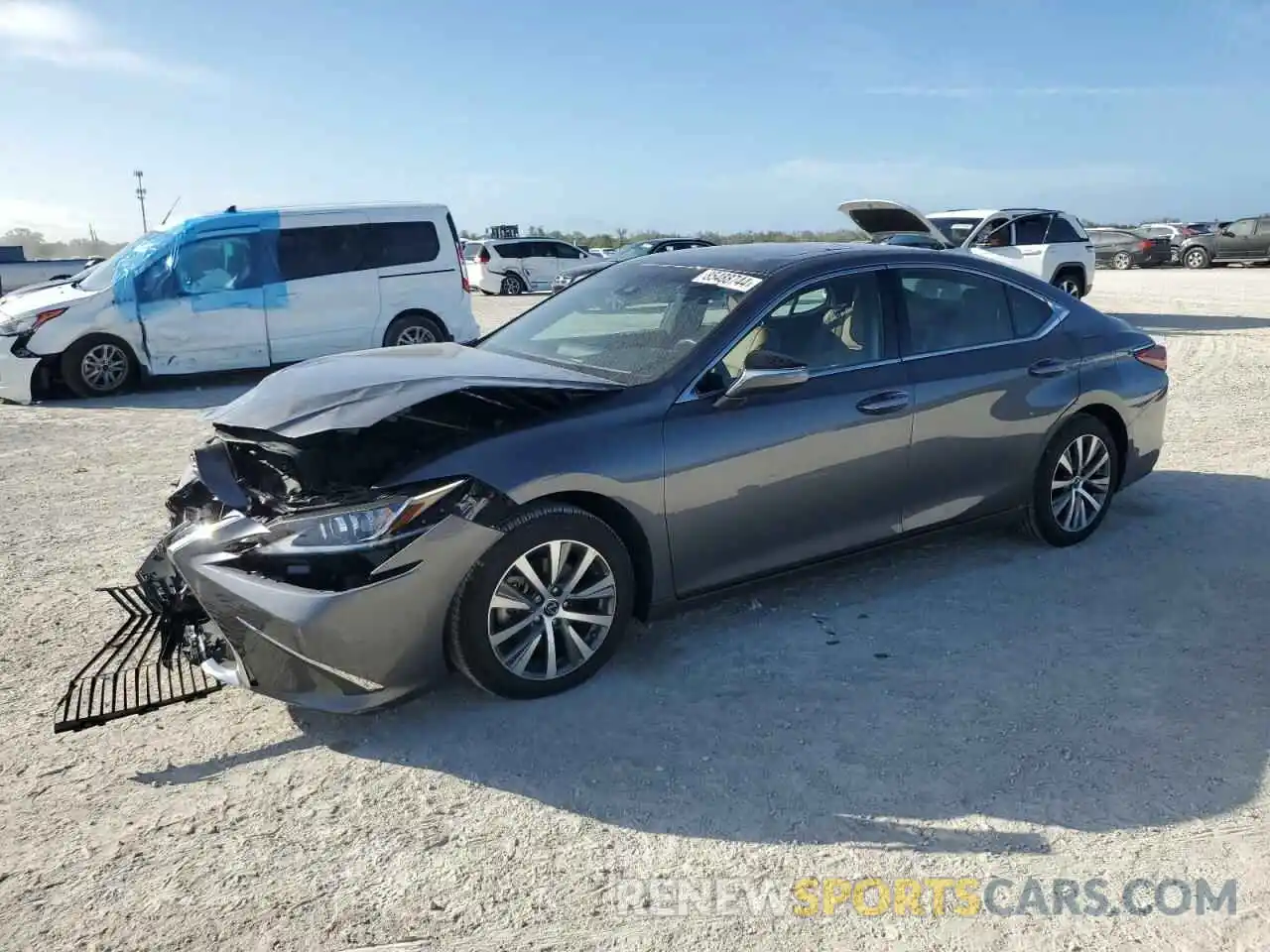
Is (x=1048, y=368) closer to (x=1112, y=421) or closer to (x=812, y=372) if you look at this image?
(x=1112, y=421)

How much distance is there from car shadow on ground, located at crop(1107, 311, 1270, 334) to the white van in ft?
36.1

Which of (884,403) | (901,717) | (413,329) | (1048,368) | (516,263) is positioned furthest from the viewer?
(516,263)

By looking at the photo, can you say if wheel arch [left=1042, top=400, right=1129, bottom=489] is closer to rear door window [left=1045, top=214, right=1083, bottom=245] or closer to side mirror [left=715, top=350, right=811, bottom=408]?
side mirror [left=715, top=350, right=811, bottom=408]

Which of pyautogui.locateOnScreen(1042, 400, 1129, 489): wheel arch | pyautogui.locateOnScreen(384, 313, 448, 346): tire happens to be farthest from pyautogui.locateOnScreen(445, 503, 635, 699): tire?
pyautogui.locateOnScreen(384, 313, 448, 346): tire

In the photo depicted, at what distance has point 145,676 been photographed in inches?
154

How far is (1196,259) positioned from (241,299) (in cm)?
3291

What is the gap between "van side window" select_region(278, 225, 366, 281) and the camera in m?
11.7

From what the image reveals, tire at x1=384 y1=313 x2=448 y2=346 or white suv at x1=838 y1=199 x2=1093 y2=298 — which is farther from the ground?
white suv at x1=838 y1=199 x2=1093 y2=298

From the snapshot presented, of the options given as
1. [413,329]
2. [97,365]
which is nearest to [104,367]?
[97,365]

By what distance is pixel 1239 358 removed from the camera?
12.1m

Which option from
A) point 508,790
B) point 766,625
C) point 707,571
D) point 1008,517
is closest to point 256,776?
point 508,790

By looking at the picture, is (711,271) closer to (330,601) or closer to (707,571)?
(707,571)

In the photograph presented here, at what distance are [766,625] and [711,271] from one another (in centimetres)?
163

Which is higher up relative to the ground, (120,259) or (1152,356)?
(120,259)
